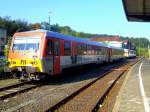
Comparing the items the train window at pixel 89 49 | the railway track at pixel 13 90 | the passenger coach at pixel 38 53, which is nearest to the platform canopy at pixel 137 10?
the train window at pixel 89 49

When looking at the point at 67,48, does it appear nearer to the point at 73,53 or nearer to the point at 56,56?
the point at 73,53

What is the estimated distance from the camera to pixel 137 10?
95.1 ft

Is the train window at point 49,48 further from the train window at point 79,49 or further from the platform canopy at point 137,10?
the train window at point 79,49

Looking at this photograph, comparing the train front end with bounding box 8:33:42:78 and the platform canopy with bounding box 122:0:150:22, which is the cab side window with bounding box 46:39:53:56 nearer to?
the train front end with bounding box 8:33:42:78

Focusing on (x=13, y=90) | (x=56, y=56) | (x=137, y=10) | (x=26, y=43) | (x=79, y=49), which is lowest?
(x=13, y=90)

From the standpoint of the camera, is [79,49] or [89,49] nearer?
[79,49]

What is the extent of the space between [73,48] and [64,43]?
9.22 feet

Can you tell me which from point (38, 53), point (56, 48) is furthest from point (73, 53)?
point (38, 53)

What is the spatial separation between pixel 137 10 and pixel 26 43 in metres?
10.2

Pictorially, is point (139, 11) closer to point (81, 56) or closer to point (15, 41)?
point (81, 56)

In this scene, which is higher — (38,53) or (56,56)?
(38,53)

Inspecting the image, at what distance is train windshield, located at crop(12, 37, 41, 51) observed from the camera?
2147 centimetres

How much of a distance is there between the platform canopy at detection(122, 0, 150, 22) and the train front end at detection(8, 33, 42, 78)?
6225mm

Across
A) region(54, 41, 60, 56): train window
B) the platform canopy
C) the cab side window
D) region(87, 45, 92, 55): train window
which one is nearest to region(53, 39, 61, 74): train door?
region(54, 41, 60, 56): train window
